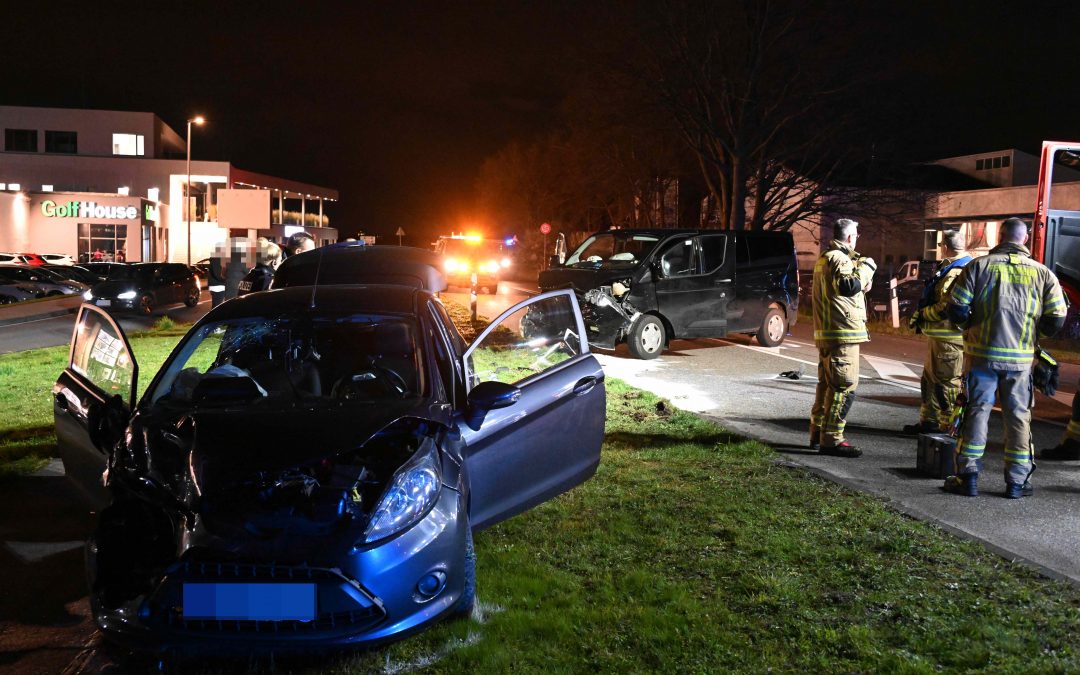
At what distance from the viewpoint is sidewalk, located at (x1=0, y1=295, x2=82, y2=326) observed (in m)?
22.7

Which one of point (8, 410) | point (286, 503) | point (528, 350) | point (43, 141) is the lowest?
point (8, 410)

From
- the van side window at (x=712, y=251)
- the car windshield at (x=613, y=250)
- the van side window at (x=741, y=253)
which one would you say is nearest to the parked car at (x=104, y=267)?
the car windshield at (x=613, y=250)

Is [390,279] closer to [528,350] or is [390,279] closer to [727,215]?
[528,350]

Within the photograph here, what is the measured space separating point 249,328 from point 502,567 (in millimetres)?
2145

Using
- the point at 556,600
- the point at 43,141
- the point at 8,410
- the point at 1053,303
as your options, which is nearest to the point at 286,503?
the point at 556,600

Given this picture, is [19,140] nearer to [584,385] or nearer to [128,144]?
[128,144]

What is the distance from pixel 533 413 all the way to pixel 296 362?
1.60 meters

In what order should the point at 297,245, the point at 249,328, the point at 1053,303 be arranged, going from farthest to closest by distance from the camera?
1. the point at 297,245
2. the point at 1053,303
3. the point at 249,328

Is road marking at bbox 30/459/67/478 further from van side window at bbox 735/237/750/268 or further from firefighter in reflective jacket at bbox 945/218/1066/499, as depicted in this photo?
van side window at bbox 735/237/750/268

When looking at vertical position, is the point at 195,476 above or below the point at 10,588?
above

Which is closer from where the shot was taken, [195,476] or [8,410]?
[195,476]

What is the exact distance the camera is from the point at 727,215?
3181cm

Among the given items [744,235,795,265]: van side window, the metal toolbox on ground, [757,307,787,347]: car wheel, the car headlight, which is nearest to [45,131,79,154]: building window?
[744,235,795,265]: van side window

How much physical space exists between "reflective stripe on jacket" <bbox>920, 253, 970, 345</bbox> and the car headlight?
5564 millimetres
